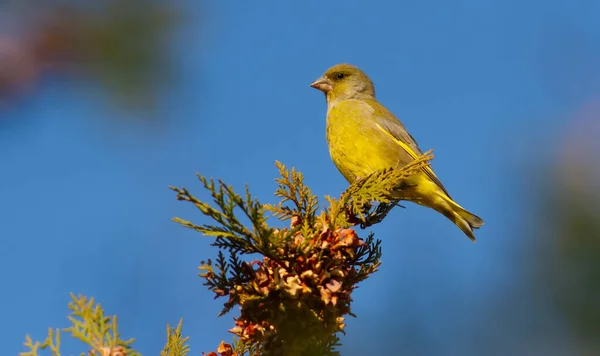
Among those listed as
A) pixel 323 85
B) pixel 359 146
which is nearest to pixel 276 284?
pixel 359 146

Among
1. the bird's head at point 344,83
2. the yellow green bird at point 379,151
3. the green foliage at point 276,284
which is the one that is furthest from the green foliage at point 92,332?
the bird's head at point 344,83

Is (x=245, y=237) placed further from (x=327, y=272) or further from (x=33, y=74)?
(x=33, y=74)

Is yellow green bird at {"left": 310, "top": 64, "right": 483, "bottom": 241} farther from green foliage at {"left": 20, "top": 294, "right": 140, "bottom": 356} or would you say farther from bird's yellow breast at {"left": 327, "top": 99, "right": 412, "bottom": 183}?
green foliage at {"left": 20, "top": 294, "right": 140, "bottom": 356}

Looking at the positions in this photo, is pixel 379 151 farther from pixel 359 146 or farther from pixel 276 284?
pixel 276 284

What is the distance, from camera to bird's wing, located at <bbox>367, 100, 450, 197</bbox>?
558 cm

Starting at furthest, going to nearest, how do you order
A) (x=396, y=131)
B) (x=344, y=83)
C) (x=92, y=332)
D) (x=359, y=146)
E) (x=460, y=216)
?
1. (x=344, y=83)
2. (x=396, y=131)
3. (x=460, y=216)
4. (x=359, y=146)
5. (x=92, y=332)

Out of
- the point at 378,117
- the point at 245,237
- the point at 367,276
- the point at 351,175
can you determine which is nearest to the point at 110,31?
the point at 245,237

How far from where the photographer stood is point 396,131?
577 centimetres

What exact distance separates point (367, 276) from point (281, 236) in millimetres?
480

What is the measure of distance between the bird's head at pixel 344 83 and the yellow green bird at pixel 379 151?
1.85 ft

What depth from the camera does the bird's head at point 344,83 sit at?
21.7ft

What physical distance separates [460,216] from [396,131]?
95cm

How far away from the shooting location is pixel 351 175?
17.1 feet

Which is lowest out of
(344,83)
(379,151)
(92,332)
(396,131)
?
(92,332)
